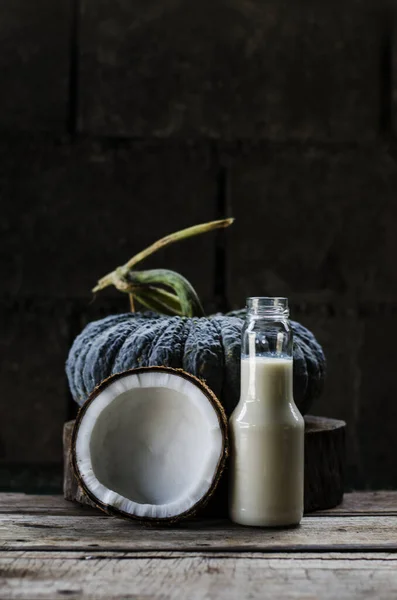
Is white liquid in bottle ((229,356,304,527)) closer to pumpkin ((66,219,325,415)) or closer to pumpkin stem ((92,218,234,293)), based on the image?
pumpkin ((66,219,325,415))

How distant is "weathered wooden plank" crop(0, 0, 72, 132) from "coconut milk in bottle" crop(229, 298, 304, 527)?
639 millimetres

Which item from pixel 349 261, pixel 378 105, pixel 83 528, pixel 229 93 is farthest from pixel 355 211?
pixel 83 528

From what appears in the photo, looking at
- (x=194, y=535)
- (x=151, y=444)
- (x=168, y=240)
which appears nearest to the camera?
(x=194, y=535)

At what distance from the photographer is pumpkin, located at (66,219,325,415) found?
1022mm

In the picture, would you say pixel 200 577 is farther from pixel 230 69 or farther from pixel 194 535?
pixel 230 69

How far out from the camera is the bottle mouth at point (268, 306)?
3.18 ft

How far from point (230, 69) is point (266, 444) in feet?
2.47

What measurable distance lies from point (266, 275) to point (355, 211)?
0.19 metres

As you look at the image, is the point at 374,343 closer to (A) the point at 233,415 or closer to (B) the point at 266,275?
(B) the point at 266,275

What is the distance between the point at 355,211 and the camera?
1438 millimetres

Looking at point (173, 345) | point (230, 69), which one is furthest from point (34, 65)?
point (173, 345)

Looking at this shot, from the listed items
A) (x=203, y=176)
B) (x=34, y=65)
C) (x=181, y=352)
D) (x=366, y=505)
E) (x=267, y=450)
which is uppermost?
(x=34, y=65)

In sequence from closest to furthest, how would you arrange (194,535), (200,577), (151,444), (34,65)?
(200,577)
(194,535)
(151,444)
(34,65)

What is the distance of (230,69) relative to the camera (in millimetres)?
1431
